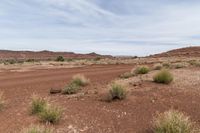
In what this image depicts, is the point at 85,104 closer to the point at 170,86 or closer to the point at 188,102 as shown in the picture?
the point at 188,102

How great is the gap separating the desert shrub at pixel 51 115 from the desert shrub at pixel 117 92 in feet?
10.2

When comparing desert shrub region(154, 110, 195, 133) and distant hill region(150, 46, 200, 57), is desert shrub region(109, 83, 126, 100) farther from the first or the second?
distant hill region(150, 46, 200, 57)

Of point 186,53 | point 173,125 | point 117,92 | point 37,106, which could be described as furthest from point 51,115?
point 186,53

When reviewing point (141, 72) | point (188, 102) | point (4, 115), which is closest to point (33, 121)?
point (4, 115)

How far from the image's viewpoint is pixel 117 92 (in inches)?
529

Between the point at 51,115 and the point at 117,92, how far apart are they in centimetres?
357

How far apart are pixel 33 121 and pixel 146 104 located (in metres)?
4.40

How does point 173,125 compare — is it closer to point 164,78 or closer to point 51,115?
point 51,115

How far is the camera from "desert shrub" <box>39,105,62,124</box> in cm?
1066

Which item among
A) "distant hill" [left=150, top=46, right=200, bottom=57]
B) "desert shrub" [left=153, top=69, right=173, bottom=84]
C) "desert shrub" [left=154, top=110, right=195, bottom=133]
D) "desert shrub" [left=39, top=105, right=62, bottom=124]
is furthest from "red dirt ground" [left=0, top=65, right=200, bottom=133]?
"distant hill" [left=150, top=46, right=200, bottom=57]

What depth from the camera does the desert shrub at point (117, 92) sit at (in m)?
13.4

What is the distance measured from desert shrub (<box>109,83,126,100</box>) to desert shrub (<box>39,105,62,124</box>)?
10.2 feet

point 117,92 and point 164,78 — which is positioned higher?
point 164,78

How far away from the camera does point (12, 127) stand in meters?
10.4
